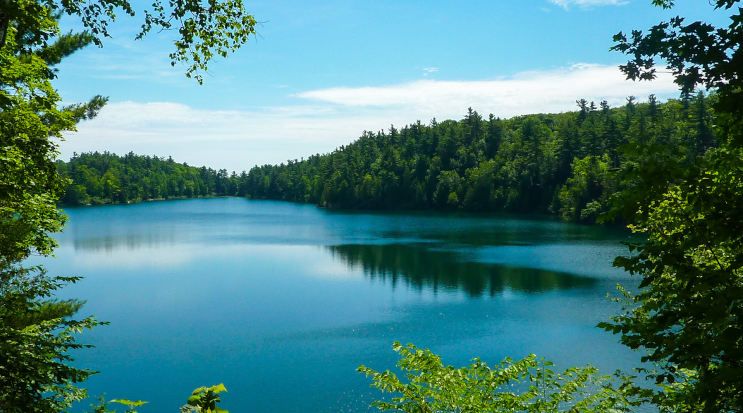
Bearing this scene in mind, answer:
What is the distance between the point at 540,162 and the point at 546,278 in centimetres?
5343

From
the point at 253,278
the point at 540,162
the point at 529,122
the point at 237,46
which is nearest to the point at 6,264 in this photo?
the point at 237,46

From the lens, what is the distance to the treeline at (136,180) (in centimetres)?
11625

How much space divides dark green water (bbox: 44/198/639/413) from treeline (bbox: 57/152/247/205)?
60.1 metres

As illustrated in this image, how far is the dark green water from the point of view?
52.4 feet

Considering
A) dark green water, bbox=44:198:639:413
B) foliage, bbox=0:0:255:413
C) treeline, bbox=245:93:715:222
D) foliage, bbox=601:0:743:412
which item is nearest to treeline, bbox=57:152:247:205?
treeline, bbox=245:93:715:222

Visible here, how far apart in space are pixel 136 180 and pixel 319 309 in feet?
430

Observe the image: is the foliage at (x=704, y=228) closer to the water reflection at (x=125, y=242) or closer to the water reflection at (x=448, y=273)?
the water reflection at (x=448, y=273)

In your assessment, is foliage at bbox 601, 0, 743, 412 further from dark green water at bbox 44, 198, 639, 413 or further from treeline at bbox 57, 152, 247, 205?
treeline at bbox 57, 152, 247, 205

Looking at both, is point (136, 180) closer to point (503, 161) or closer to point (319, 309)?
point (503, 161)

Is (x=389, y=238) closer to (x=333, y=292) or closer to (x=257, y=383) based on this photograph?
(x=333, y=292)

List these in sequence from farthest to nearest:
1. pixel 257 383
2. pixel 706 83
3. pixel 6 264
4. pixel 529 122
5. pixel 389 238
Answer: pixel 529 122, pixel 389 238, pixel 257 383, pixel 6 264, pixel 706 83

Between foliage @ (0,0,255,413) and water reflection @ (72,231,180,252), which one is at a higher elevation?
foliage @ (0,0,255,413)

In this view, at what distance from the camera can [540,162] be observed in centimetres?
7888

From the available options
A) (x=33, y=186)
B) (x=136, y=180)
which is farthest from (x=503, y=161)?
(x=136, y=180)
